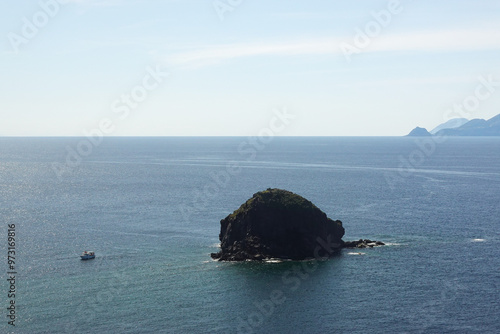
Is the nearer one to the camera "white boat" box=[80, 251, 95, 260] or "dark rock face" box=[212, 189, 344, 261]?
"white boat" box=[80, 251, 95, 260]

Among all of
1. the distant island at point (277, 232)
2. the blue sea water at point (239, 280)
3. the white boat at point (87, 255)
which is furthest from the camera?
the distant island at point (277, 232)

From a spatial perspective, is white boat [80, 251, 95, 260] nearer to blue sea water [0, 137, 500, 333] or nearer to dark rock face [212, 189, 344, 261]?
blue sea water [0, 137, 500, 333]

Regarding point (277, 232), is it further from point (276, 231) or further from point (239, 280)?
point (239, 280)

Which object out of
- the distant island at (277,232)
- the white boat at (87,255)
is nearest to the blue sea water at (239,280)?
the white boat at (87,255)

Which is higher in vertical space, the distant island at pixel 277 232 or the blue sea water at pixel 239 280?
the distant island at pixel 277 232

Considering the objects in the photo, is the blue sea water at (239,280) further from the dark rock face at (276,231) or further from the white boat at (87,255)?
the dark rock face at (276,231)

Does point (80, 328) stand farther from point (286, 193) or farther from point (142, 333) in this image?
point (286, 193)

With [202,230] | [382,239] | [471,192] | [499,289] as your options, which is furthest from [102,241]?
[471,192]

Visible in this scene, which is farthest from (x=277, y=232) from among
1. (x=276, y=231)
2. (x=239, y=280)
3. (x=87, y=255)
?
(x=87, y=255)

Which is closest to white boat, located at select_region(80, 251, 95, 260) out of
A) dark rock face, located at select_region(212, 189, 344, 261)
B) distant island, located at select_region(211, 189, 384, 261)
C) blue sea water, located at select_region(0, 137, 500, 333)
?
blue sea water, located at select_region(0, 137, 500, 333)
